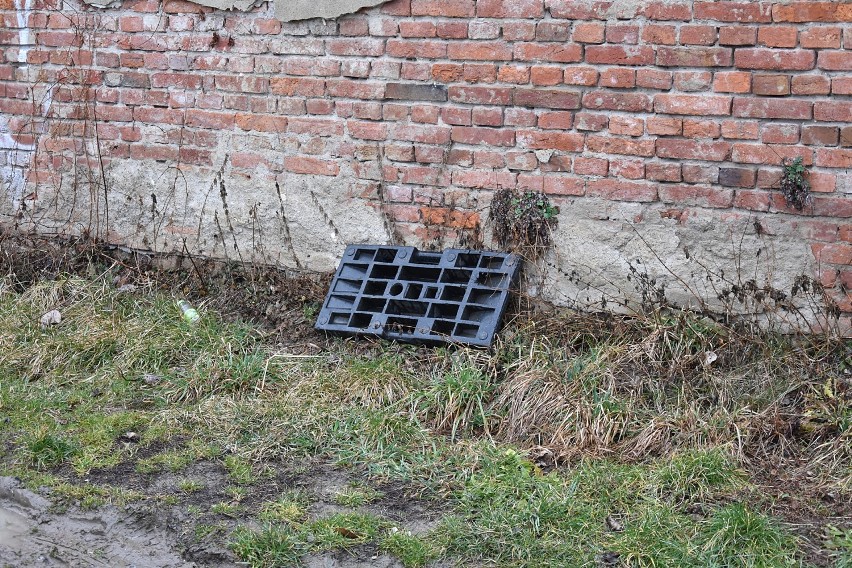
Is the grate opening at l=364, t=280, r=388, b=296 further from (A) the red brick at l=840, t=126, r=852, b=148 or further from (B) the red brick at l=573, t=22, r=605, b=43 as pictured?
(A) the red brick at l=840, t=126, r=852, b=148

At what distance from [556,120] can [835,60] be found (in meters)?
1.25

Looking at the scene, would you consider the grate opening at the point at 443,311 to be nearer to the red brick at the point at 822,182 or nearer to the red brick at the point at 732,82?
the red brick at the point at 732,82

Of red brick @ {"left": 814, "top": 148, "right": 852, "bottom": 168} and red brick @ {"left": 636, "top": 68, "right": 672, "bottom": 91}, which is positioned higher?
red brick @ {"left": 636, "top": 68, "right": 672, "bottom": 91}

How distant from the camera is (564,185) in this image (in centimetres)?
459

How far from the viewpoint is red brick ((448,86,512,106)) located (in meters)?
4.63

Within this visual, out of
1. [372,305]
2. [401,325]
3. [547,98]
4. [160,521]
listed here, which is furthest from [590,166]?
[160,521]

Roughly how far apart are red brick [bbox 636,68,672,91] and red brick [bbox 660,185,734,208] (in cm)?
46

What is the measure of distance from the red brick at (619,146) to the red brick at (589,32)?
1.46 ft

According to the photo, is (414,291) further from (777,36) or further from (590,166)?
(777,36)

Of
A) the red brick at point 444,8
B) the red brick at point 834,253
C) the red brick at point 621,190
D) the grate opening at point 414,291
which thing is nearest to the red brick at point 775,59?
the red brick at point 621,190

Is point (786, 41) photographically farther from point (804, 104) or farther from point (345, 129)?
point (345, 129)

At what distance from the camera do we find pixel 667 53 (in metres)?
4.28

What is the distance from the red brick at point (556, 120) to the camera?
4.54 m

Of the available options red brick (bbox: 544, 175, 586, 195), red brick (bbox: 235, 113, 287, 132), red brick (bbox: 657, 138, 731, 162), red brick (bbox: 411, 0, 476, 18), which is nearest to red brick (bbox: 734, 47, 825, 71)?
red brick (bbox: 657, 138, 731, 162)
